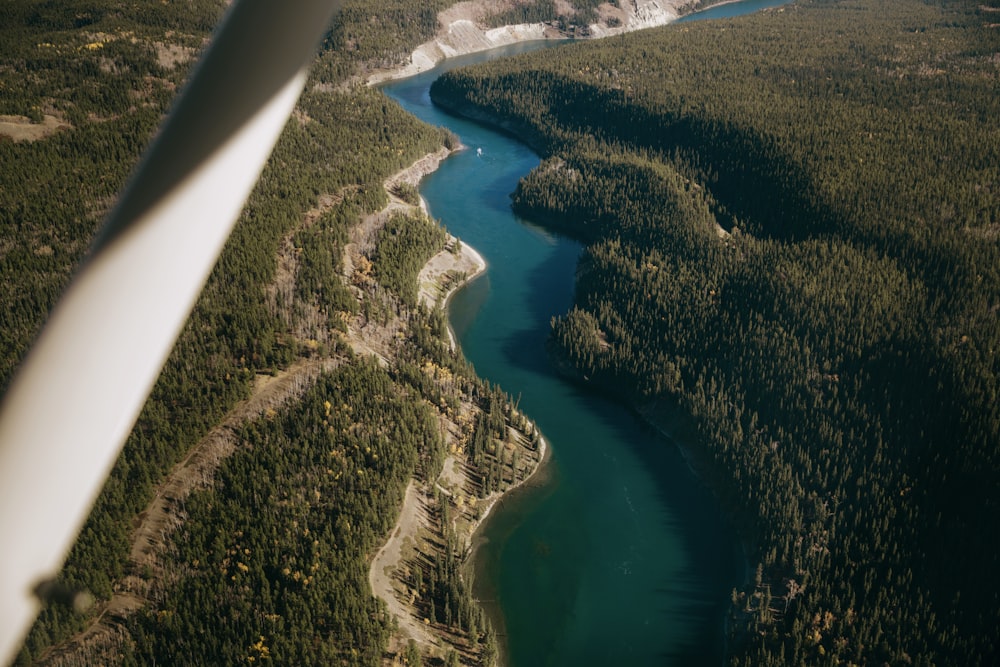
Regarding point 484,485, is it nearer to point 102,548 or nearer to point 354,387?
point 354,387

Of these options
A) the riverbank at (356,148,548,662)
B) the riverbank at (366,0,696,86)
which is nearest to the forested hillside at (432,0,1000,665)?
the riverbank at (356,148,548,662)

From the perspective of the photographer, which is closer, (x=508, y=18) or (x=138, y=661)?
(x=138, y=661)

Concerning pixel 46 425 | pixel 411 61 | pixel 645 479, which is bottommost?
pixel 645 479

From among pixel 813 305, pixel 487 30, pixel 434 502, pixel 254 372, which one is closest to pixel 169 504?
pixel 254 372

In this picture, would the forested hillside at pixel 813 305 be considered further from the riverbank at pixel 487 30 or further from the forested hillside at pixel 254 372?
the riverbank at pixel 487 30

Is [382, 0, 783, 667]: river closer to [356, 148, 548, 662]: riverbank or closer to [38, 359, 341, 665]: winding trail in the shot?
[356, 148, 548, 662]: riverbank

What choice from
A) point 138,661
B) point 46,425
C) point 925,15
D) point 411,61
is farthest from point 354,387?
point 925,15
